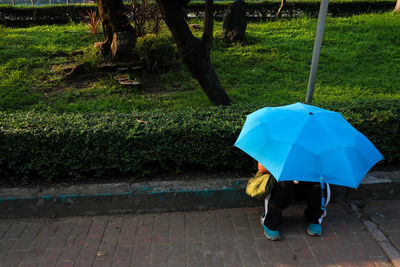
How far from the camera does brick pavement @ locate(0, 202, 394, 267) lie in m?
2.84

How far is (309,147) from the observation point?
245 centimetres

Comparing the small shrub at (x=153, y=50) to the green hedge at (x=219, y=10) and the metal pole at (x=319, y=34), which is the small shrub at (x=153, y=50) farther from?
the green hedge at (x=219, y=10)

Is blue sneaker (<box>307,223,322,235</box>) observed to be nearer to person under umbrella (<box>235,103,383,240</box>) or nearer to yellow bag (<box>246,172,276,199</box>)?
person under umbrella (<box>235,103,383,240</box>)

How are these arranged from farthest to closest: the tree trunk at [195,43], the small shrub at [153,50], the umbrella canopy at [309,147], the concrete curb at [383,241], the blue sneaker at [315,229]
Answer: the small shrub at [153,50], the tree trunk at [195,43], the blue sneaker at [315,229], the concrete curb at [383,241], the umbrella canopy at [309,147]

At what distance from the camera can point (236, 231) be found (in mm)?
3178

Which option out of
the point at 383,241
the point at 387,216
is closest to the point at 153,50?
the point at 387,216

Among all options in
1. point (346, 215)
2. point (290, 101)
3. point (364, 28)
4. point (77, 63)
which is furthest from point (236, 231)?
point (364, 28)

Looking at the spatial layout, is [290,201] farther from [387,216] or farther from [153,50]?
[153,50]

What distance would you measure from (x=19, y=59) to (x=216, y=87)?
189 inches

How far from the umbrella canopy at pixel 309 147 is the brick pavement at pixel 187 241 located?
2.84 ft

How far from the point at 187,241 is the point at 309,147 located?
1416mm

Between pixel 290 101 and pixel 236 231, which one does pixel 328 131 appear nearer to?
pixel 236 231

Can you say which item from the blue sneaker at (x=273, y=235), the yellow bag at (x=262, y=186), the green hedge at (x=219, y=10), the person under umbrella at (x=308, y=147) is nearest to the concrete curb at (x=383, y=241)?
the person under umbrella at (x=308, y=147)

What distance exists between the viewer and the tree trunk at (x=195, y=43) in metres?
4.95
